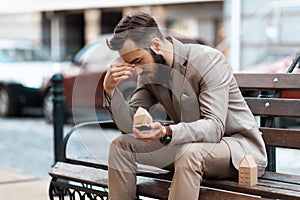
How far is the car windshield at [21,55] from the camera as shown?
15031 mm

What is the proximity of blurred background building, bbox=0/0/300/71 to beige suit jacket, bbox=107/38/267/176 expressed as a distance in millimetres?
8891

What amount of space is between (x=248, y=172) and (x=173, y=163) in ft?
1.42

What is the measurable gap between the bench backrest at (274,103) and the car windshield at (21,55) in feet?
35.4

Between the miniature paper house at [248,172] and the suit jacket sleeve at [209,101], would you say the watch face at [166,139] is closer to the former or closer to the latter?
the suit jacket sleeve at [209,101]

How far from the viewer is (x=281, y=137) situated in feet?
14.1

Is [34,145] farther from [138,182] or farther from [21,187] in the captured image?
[138,182]

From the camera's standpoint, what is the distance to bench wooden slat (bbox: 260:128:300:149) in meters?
4.21

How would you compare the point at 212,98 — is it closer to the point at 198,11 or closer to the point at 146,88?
the point at 146,88

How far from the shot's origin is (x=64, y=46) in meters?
23.2

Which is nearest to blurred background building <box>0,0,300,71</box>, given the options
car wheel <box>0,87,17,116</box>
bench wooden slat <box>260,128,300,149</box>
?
car wheel <box>0,87,17,116</box>

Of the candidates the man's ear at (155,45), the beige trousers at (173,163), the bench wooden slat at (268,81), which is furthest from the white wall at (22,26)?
the man's ear at (155,45)

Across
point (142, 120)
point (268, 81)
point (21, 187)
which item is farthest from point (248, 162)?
point (21, 187)

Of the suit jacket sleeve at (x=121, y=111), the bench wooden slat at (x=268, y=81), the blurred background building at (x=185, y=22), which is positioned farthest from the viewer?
the blurred background building at (x=185, y=22)

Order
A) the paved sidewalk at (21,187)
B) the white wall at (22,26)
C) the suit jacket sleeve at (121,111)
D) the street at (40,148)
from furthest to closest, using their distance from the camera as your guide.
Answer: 1. the white wall at (22,26)
2. the street at (40,148)
3. the paved sidewalk at (21,187)
4. the suit jacket sleeve at (121,111)
